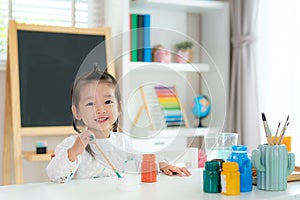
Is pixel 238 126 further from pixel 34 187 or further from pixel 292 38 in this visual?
pixel 34 187

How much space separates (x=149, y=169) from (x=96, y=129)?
211 mm

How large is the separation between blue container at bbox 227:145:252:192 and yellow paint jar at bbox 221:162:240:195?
0.12 ft

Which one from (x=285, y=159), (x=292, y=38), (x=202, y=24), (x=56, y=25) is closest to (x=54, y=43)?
(x=56, y=25)

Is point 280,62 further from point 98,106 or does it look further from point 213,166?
point 98,106

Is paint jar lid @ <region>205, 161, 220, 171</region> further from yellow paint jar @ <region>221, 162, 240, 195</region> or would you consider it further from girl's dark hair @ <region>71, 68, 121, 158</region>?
girl's dark hair @ <region>71, 68, 121, 158</region>

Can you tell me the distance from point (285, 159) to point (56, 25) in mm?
1995

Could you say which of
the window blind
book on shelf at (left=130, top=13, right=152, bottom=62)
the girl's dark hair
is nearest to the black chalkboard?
the window blind

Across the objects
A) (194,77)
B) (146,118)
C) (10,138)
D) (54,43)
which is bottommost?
(10,138)

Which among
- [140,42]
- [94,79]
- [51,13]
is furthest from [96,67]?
[51,13]

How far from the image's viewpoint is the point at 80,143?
4.85 ft

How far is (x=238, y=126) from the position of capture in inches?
130

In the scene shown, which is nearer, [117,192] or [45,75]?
[117,192]

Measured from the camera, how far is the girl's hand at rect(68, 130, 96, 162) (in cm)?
141

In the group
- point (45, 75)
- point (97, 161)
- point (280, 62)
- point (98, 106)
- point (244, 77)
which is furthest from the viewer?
point (244, 77)
